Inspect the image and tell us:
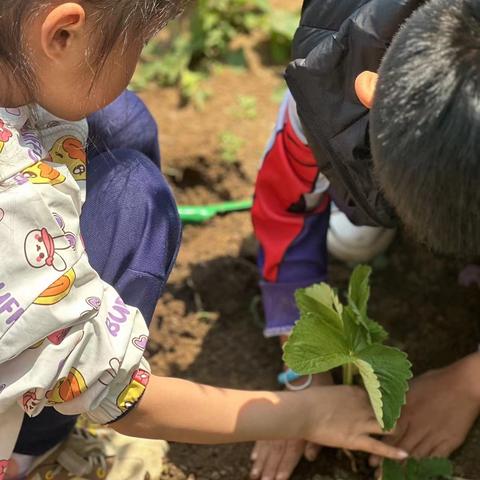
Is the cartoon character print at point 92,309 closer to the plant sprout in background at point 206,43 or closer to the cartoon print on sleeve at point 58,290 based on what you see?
the cartoon print on sleeve at point 58,290

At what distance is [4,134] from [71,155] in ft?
0.46

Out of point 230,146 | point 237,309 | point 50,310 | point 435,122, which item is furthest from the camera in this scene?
point 230,146

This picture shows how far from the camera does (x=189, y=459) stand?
1.54 meters

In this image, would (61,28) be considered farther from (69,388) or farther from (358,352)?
(358,352)

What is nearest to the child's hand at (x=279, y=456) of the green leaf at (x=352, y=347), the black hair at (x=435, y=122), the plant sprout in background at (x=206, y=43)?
the green leaf at (x=352, y=347)

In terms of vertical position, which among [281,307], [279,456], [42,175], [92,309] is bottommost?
[279,456]

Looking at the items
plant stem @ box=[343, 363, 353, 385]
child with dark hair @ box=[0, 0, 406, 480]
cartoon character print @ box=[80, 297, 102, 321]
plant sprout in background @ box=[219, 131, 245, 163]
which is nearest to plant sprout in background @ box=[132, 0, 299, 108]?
plant sprout in background @ box=[219, 131, 245, 163]

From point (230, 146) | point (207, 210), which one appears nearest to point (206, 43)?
point (230, 146)

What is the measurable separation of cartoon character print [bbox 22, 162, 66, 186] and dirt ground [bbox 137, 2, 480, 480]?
65cm

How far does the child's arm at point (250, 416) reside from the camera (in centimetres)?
121

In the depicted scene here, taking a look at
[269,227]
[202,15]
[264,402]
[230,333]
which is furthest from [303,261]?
[202,15]

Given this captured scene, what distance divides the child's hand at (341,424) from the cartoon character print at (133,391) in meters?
0.31

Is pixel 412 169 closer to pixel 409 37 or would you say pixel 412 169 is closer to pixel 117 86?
pixel 409 37

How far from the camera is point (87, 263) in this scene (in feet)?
3.53
